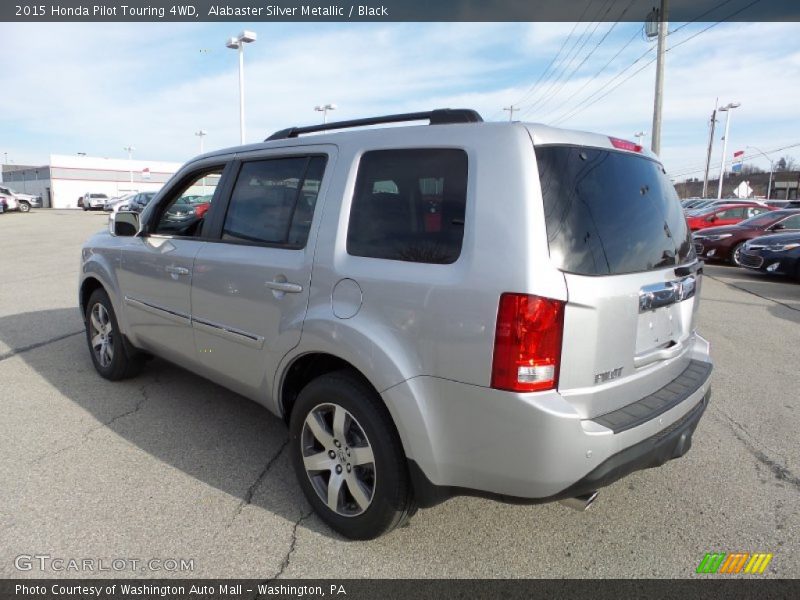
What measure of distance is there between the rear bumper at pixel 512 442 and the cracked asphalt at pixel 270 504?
52 centimetres

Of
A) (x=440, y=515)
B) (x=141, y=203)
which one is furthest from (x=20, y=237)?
(x=440, y=515)

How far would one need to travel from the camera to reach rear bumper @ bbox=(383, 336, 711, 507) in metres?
1.99

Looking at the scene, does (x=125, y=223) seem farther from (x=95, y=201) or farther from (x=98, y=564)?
(x=95, y=201)

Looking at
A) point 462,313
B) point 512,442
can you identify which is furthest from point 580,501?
point 462,313

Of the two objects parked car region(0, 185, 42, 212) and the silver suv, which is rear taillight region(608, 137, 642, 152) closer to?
the silver suv

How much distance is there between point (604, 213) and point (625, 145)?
21.4 inches

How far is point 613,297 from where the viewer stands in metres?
2.12

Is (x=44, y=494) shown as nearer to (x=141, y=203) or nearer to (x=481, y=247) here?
(x=481, y=247)

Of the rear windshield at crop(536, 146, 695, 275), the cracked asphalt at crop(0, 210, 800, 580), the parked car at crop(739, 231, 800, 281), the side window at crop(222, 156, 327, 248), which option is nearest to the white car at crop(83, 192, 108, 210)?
the cracked asphalt at crop(0, 210, 800, 580)

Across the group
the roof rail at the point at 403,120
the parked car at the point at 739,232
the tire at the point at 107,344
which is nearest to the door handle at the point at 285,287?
the roof rail at the point at 403,120

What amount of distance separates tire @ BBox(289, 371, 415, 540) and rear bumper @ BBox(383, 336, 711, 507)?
11 cm

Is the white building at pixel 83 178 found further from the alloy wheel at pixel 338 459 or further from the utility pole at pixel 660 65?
the alloy wheel at pixel 338 459

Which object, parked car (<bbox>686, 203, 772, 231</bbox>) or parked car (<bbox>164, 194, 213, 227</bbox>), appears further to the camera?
parked car (<bbox>686, 203, 772, 231</bbox>)

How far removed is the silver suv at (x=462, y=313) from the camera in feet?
6.61
